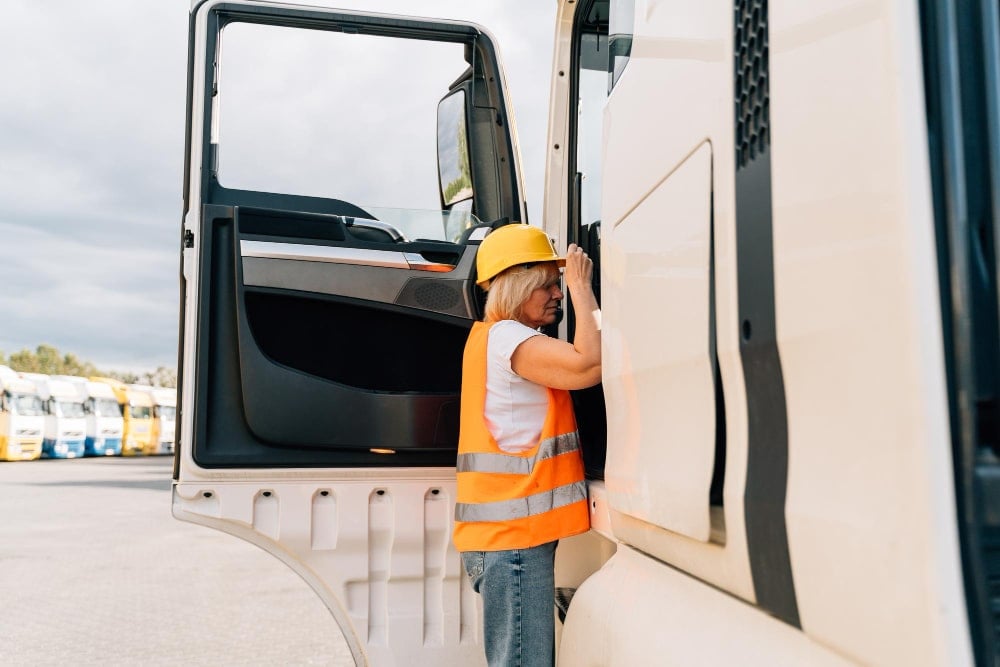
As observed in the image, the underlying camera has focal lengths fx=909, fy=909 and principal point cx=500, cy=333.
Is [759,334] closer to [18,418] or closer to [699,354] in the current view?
[699,354]

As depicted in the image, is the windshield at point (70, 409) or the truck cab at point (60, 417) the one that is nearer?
the truck cab at point (60, 417)

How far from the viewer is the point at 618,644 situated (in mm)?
1511

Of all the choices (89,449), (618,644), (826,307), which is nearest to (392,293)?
(618,644)

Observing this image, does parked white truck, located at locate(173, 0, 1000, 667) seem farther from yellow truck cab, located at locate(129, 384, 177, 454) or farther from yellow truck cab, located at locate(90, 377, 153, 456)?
yellow truck cab, located at locate(129, 384, 177, 454)

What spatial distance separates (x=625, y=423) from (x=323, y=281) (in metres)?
1.28

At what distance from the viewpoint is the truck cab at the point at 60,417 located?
3009cm

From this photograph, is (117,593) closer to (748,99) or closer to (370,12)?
(370,12)

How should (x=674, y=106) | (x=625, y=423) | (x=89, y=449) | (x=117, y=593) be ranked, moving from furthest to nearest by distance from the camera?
(x=89, y=449), (x=117, y=593), (x=625, y=423), (x=674, y=106)

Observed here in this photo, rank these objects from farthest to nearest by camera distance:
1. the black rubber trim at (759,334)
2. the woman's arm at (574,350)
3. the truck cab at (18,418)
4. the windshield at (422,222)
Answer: the truck cab at (18,418) → the windshield at (422,222) → the woman's arm at (574,350) → the black rubber trim at (759,334)

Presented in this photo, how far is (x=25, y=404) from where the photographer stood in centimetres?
2883

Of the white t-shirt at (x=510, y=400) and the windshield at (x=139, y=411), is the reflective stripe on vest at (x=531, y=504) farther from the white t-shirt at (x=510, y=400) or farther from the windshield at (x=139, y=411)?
the windshield at (x=139, y=411)

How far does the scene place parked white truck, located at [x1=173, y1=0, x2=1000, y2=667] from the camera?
0.80 metres

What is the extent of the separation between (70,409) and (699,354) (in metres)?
33.8

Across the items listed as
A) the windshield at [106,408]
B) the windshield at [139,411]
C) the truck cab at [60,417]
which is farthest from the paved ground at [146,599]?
the windshield at [139,411]
